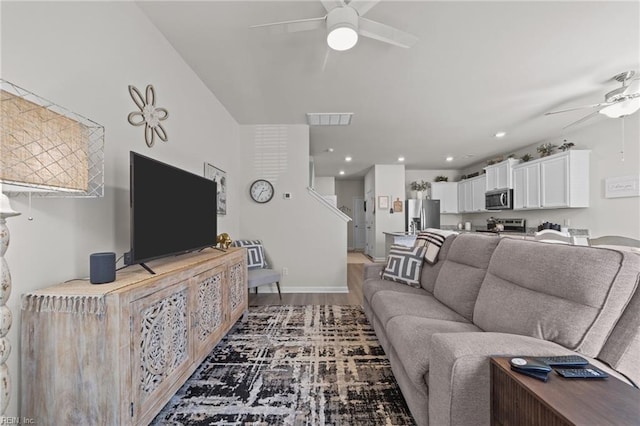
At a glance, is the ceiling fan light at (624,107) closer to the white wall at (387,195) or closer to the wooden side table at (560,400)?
the wooden side table at (560,400)

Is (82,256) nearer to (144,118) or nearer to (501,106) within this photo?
(144,118)

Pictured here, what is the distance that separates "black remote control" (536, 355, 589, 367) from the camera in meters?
0.98

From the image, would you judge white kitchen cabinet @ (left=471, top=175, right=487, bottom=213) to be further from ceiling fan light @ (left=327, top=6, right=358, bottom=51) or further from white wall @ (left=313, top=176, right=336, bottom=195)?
ceiling fan light @ (left=327, top=6, right=358, bottom=51)

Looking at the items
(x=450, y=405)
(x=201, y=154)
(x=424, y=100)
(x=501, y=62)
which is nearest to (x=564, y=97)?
(x=501, y=62)

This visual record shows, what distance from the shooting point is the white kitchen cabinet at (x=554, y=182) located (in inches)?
163

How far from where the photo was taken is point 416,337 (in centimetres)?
151

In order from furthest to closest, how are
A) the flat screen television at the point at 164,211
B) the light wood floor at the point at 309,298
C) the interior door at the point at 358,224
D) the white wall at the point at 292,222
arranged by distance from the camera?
1. the interior door at the point at 358,224
2. the white wall at the point at 292,222
3. the light wood floor at the point at 309,298
4. the flat screen television at the point at 164,211

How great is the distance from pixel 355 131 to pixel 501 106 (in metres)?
2.00

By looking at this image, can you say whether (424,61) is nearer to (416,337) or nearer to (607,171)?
(416,337)

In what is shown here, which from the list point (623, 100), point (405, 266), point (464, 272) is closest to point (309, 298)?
point (405, 266)

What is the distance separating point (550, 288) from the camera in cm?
134

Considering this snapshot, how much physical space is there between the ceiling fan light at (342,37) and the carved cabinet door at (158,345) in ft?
5.86

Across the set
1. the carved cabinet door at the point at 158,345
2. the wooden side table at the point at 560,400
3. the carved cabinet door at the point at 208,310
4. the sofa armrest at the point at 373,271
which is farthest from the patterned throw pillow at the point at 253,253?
the wooden side table at the point at 560,400

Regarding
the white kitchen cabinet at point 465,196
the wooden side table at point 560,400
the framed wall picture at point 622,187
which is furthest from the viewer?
the white kitchen cabinet at point 465,196
